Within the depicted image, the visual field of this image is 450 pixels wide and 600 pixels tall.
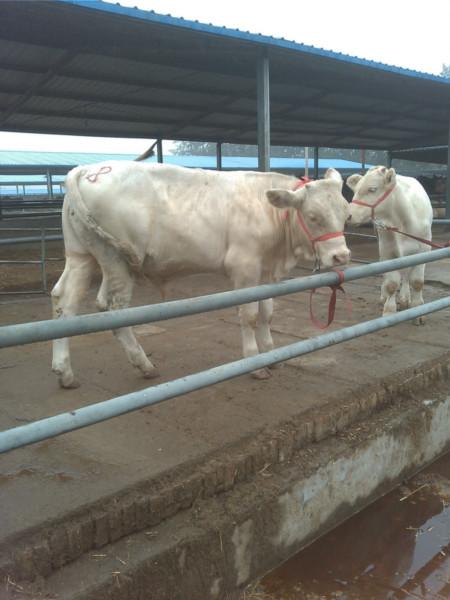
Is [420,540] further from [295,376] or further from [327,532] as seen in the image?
[295,376]

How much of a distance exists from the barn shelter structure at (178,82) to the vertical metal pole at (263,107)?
0.02 m

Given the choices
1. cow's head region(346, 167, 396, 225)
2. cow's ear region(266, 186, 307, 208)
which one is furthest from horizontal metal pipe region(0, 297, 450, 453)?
cow's head region(346, 167, 396, 225)

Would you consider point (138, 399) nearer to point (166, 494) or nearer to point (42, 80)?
point (166, 494)

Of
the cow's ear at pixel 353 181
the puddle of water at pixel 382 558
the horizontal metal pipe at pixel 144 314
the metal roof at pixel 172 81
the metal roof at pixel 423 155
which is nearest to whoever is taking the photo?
the horizontal metal pipe at pixel 144 314

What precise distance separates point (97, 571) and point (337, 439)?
4.81 ft

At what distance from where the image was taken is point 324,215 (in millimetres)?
2947

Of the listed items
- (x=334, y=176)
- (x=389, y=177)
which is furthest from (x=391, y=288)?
(x=334, y=176)

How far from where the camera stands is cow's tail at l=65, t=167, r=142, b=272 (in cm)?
299

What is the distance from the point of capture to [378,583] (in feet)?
7.56

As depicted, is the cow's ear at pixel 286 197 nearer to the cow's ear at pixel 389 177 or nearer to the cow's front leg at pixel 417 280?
the cow's ear at pixel 389 177

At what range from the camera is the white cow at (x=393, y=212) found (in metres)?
4.60

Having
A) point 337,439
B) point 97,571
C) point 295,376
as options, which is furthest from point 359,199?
point 97,571

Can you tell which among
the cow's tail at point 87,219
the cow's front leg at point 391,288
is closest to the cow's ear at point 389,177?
the cow's front leg at point 391,288

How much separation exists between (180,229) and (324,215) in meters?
0.88
